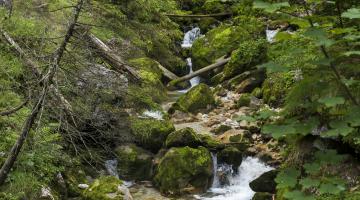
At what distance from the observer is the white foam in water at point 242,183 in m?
8.69

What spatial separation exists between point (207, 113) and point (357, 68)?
10182 millimetres

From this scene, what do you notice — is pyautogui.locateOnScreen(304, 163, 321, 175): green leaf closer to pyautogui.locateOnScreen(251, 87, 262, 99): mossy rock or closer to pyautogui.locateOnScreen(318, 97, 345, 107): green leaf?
pyautogui.locateOnScreen(318, 97, 345, 107): green leaf

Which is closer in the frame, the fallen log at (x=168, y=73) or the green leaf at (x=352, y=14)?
the green leaf at (x=352, y=14)

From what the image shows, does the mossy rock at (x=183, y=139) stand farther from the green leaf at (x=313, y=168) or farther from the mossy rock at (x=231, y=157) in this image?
the green leaf at (x=313, y=168)

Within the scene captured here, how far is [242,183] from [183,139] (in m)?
1.54

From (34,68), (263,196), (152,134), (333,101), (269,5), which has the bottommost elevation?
(263,196)

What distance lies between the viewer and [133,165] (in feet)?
31.0

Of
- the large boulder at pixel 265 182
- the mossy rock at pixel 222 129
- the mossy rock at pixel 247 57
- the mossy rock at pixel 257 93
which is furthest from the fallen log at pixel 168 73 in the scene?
the large boulder at pixel 265 182

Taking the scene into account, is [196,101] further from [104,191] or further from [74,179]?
[104,191]

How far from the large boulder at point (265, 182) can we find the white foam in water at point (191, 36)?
1066 cm

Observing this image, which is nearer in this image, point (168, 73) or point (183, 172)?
point (183, 172)

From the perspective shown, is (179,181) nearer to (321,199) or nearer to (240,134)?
(240,134)

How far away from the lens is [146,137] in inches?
388

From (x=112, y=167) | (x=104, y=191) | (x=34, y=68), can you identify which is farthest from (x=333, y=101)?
(x=112, y=167)
